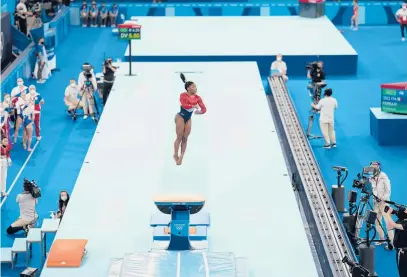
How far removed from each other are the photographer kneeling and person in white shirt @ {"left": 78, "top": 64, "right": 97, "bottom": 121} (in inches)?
259

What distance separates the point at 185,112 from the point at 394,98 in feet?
24.8

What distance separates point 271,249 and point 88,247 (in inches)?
97.2

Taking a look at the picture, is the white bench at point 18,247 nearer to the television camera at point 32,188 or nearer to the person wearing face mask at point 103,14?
the television camera at point 32,188

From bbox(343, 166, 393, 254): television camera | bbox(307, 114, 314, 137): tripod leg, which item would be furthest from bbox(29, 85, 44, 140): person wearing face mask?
bbox(343, 166, 393, 254): television camera

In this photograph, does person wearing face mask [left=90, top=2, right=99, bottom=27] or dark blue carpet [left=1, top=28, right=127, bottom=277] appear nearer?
dark blue carpet [left=1, top=28, right=127, bottom=277]

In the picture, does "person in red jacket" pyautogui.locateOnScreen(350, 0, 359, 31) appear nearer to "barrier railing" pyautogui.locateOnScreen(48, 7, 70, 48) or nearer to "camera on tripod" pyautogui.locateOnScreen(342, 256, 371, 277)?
"barrier railing" pyautogui.locateOnScreen(48, 7, 70, 48)

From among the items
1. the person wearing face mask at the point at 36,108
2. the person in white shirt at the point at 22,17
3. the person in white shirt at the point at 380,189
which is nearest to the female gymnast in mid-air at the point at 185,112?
the person in white shirt at the point at 380,189

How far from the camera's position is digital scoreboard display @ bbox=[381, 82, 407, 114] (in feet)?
65.1

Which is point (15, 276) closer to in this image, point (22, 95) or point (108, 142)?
point (108, 142)

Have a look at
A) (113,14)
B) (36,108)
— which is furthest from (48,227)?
(113,14)

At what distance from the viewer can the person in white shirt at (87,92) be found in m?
21.5

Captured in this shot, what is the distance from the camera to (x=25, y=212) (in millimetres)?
15117

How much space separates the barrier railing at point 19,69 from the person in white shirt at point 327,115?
817cm

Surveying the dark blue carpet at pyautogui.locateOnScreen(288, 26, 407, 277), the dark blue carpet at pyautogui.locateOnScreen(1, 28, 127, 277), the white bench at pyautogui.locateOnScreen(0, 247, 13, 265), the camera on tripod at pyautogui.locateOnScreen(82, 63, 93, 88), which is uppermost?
the camera on tripod at pyautogui.locateOnScreen(82, 63, 93, 88)
